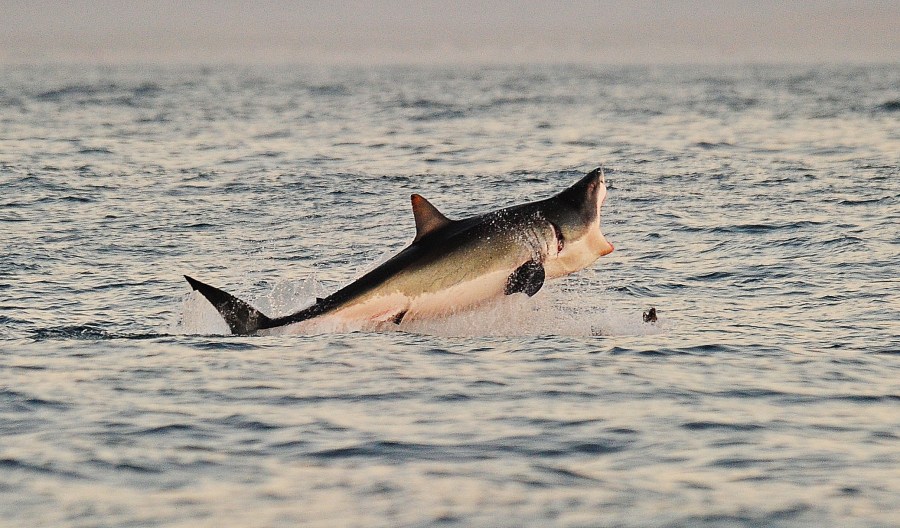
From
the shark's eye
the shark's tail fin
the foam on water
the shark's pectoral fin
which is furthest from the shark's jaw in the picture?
the shark's tail fin

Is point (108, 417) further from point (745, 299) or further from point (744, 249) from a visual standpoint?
point (744, 249)

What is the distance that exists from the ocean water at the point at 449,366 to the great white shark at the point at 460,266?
1.19 feet

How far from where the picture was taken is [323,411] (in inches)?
467

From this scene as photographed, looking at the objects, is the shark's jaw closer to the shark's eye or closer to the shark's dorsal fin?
the shark's eye

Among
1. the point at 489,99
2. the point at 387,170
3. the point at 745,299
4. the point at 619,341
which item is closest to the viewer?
the point at 619,341

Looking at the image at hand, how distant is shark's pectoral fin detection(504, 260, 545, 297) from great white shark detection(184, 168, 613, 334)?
0.03 feet

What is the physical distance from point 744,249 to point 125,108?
1812 inches

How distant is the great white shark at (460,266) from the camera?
46.6ft

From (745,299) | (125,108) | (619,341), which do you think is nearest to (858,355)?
(619,341)

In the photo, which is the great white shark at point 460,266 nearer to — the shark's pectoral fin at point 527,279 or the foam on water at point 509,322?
the shark's pectoral fin at point 527,279

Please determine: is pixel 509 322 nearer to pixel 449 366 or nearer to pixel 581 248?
pixel 581 248

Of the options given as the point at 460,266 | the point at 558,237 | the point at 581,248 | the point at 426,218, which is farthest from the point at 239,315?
the point at 581,248

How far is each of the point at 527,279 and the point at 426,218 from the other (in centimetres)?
125

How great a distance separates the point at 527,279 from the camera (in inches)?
561
